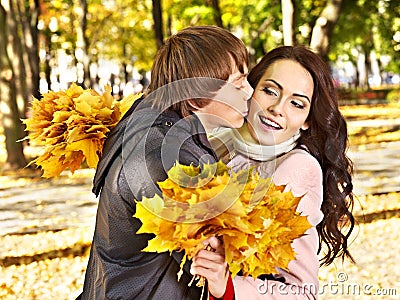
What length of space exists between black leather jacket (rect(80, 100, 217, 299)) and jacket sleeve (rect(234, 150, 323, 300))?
0.23 metres

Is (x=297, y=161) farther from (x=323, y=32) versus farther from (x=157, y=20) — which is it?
(x=157, y=20)

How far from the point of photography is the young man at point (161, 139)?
2688 mm

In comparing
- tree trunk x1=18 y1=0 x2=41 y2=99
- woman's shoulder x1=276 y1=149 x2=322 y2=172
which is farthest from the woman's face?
tree trunk x1=18 y1=0 x2=41 y2=99

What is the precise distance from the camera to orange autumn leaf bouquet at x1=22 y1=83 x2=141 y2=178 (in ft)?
10.2

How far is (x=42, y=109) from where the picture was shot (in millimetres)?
3291

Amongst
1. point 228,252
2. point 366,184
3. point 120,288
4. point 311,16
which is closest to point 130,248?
point 120,288

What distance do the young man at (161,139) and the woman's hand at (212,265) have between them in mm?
130

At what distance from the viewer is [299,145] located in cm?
352

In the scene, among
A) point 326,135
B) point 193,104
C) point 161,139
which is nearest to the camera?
point 161,139

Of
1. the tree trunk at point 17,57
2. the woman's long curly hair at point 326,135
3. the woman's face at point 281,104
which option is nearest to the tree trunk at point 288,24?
the tree trunk at point 17,57

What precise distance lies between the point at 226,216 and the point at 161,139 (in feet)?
1.53

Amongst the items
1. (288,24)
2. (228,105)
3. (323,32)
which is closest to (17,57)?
(288,24)

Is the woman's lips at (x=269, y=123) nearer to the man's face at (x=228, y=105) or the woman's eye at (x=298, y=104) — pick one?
the woman's eye at (x=298, y=104)

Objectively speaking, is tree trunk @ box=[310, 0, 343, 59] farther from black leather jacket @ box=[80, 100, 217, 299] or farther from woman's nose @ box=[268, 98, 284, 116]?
black leather jacket @ box=[80, 100, 217, 299]
